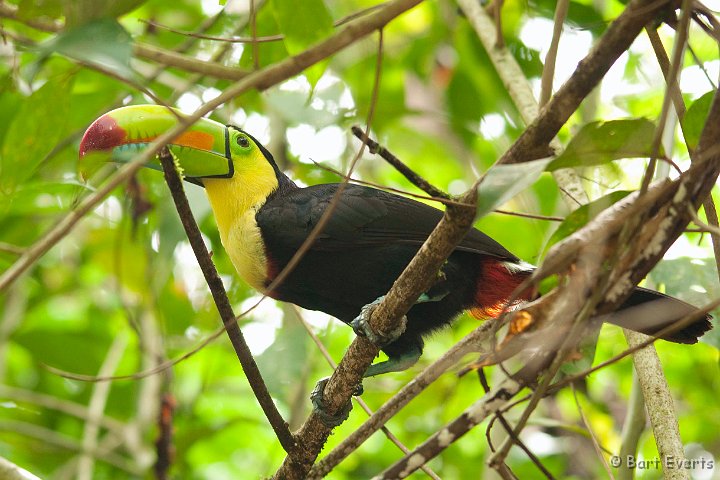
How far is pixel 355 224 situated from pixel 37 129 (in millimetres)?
1142

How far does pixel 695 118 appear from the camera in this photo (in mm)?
1873

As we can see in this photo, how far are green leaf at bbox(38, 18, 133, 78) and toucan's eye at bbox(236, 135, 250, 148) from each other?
1.69 metres

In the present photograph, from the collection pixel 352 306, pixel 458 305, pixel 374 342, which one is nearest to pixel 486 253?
pixel 458 305

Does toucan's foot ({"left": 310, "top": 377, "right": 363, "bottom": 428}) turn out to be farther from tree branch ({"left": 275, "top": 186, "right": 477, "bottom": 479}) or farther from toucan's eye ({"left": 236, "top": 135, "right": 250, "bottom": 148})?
toucan's eye ({"left": 236, "top": 135, "right": 250, "bottom": 148})

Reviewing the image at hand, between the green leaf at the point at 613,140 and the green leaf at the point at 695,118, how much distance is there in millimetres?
283

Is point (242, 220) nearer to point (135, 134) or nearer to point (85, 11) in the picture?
point (135, 134)

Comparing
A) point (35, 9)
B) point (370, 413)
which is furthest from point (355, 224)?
point (35, 9)

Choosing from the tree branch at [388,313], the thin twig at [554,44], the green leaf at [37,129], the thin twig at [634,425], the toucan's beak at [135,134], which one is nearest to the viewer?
the tree branch at [388,313]

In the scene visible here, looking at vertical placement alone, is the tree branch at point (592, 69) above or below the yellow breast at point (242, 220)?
below

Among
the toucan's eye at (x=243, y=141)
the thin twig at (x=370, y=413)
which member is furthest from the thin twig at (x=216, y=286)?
the toucan's eye at (x=243, y=141)

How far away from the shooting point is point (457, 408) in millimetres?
4359

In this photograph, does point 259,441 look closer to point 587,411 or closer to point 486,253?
point 587,411

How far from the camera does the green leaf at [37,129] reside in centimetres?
220

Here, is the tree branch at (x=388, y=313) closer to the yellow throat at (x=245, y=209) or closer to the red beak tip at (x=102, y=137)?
the yellow throat at (x=245, y=209)
